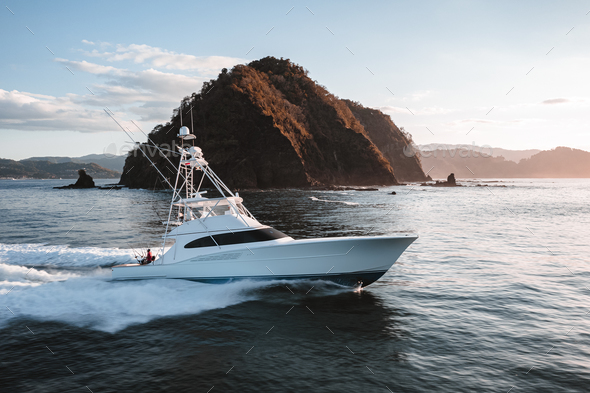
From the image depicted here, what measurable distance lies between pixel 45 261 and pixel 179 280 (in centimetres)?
922

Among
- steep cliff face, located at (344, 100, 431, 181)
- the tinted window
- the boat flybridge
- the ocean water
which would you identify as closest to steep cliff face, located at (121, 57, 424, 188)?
steep cliff face, located at (344, 100, 431, 181)

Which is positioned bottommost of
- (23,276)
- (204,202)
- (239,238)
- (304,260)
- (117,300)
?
(23,276)

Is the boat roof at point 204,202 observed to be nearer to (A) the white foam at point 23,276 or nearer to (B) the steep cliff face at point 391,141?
(A) the white foam at point 23,276

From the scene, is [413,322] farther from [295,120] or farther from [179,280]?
[295,120]

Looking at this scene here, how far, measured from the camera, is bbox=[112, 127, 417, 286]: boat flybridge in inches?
433

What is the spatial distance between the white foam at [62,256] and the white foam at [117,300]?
13.1 feet

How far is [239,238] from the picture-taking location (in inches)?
453

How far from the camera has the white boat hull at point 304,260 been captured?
10.9 metres

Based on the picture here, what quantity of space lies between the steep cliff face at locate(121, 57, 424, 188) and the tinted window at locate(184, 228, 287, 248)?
71282 millimetres

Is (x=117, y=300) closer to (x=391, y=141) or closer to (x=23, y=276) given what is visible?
(x=23, y=276)

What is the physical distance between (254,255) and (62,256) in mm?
11917

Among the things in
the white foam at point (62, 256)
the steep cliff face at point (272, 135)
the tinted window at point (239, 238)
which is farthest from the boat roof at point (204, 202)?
the steep cliff face at point (272, 135)

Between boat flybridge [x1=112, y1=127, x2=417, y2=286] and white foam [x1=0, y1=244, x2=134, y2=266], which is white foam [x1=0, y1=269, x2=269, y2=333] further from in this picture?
white foam [x1=0, y1=244, x2=134, y2=266]

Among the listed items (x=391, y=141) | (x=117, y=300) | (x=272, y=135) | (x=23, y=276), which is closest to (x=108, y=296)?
(x=117, y=300)
